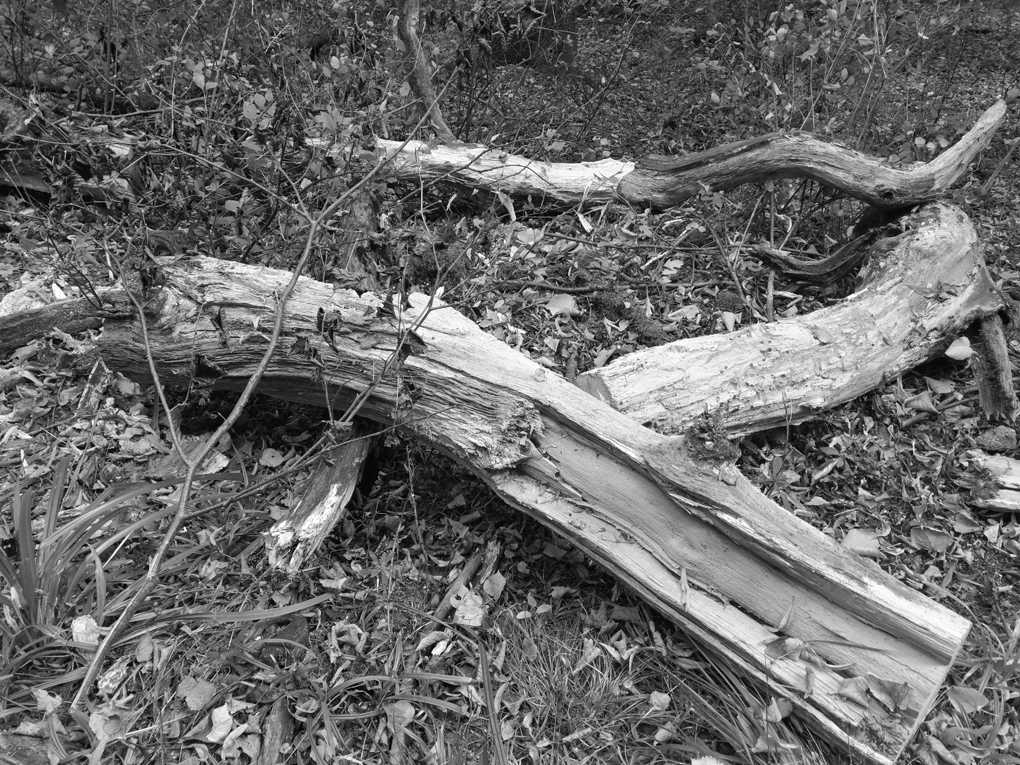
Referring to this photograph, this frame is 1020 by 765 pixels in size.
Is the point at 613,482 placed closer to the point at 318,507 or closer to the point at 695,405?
the point at 695,405

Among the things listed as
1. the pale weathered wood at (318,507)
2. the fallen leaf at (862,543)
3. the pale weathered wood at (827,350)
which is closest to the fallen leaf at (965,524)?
the fallen leaf at (862,543)

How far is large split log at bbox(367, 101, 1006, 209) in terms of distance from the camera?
144 inches

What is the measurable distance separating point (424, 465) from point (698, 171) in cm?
248

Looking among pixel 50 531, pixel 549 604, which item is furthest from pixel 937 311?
pixel 50 531

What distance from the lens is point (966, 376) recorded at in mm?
3422

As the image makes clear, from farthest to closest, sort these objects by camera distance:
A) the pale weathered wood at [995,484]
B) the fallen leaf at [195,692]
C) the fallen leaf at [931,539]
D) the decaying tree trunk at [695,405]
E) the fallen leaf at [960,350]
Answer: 1. the fallen leaf at [960,350]
2. the pale weathered wood at [995,484]
3. the fallen leaf at [931,539]
4. the fallen leaf at [195,692]
5. the decaying tree trunk at [695,405]

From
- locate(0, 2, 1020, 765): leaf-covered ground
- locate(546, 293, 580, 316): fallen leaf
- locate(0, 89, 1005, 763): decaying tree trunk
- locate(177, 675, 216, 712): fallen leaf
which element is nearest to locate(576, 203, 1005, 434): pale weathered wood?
locate(0, 89, 1005, 763): decaying tree trunk

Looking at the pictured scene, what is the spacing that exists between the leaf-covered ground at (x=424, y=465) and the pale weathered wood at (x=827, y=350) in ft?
0.66

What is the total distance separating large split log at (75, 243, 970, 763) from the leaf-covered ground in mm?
211

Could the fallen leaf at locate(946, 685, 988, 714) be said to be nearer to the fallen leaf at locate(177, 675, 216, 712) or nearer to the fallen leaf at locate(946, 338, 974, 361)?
the fallen leaf at locate(946, 338, 974, 361)

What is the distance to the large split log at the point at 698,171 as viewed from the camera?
3.66 m

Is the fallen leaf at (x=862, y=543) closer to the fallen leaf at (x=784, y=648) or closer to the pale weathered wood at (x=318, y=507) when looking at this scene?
the fallen leaf at (x=784, y=648)

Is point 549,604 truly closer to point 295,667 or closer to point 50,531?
point 295,667

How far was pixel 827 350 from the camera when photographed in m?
3.10
